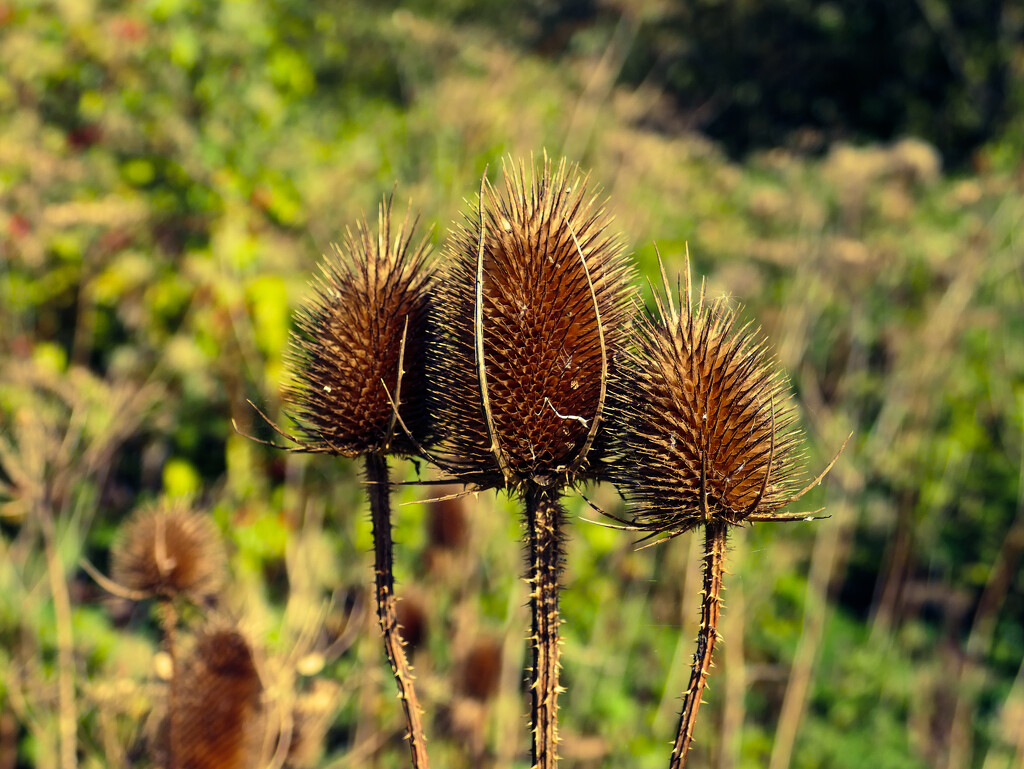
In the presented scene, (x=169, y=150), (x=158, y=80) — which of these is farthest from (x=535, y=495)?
(x=158, y=80)

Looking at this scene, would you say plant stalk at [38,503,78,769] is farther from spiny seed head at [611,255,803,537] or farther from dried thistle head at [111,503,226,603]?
spiny seed head at [611,255,803,537]

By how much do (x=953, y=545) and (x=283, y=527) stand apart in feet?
16.9

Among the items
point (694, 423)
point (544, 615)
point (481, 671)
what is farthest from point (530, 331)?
point (481, 671)

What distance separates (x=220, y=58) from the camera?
15.4 feet

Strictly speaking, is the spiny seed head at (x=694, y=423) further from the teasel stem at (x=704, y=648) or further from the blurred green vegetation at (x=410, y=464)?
the blurred green vegetation at (x=410, y=464)

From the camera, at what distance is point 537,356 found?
1354 millimetres

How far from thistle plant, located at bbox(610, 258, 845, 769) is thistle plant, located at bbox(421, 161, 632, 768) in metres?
0.07

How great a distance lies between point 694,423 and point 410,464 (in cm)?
244

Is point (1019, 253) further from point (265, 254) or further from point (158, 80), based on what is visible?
point (158, 80)

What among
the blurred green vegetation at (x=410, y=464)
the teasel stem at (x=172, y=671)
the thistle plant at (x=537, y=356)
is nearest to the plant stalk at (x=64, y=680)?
the blurred green vegetation at (x=410, y=464)

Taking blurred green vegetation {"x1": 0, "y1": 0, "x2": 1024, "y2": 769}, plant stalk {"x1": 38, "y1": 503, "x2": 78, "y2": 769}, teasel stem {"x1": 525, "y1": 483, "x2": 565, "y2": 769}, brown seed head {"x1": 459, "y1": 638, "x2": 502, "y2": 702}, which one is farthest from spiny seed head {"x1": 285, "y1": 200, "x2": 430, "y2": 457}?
brown seed head {"x1": 459, "y1": 638, "x2": 502, "y2": 702}

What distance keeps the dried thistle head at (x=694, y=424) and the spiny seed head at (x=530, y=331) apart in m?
0.07

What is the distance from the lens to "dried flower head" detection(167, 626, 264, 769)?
7.73 ft

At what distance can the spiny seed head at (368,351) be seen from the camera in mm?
1475
